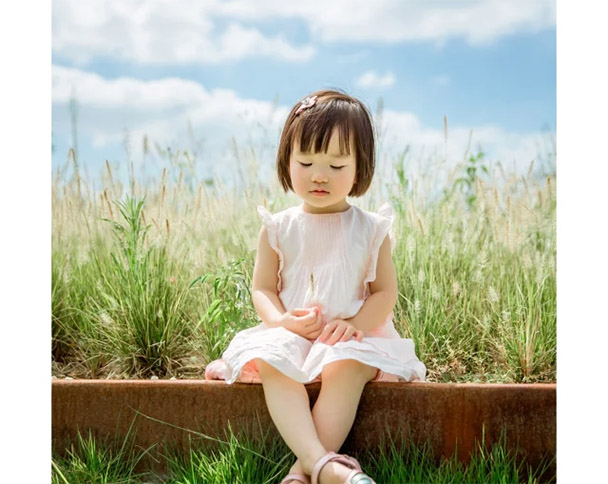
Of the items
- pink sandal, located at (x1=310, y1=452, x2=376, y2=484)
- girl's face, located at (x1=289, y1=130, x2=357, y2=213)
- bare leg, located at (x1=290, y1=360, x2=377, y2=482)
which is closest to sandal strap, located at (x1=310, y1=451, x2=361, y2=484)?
pink sandal, located at (x1=310, y1=452, x2=376, y2=484)

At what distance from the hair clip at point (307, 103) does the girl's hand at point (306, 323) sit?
1.74ft

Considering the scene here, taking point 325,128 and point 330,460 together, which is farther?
point 325,128

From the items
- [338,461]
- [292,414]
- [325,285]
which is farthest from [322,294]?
[338,461]

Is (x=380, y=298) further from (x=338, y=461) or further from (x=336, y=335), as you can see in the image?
(x=338, y=461)

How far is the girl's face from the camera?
209cm

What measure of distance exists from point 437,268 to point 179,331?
3.05 feet

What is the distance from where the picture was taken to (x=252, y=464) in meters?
2.00

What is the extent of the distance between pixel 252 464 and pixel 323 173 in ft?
2.51

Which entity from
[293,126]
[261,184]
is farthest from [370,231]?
[261,184]

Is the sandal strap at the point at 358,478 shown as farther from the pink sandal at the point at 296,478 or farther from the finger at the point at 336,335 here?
the finger at the point at 336,335

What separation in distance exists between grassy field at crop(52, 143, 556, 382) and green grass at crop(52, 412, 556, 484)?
39 centimetres

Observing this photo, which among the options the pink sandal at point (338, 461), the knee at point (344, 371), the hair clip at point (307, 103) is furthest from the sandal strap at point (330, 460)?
the hair clip at point (307, 103)

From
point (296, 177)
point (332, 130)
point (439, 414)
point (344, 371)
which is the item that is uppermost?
point (332, 130)

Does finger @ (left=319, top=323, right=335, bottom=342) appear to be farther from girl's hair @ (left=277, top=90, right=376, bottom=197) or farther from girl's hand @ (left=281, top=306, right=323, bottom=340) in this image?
girl's hair @ (left=277, top=90, right=376, bottom=197)
